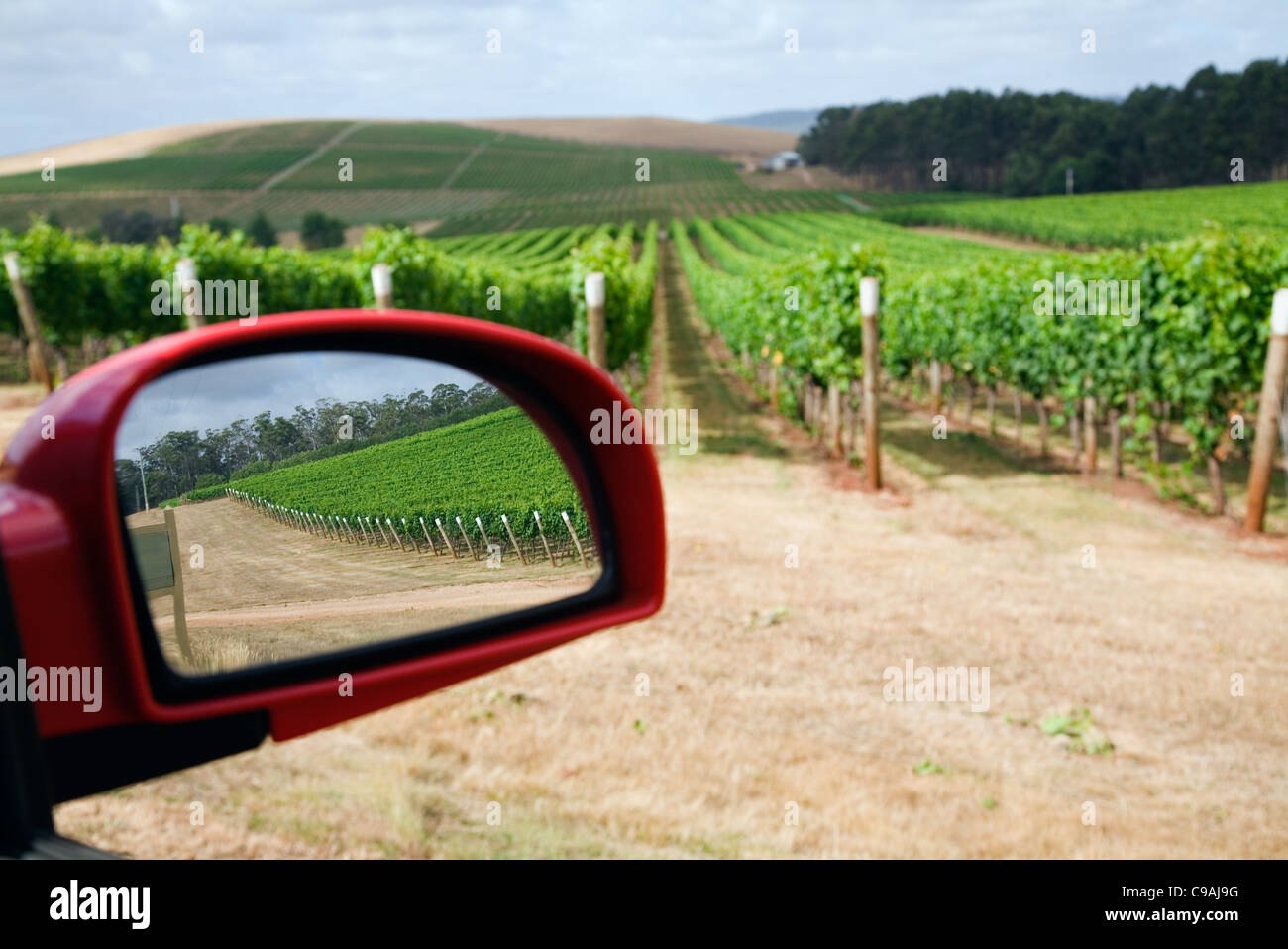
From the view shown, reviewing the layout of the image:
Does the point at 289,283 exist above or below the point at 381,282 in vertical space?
above

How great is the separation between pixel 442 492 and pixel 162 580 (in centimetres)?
37

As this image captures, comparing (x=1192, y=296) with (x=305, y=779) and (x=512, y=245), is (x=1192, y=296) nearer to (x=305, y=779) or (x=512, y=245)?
(x=305, y=779)

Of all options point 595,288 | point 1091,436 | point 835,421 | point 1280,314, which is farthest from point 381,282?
point 1091,436

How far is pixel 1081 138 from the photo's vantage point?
327ft

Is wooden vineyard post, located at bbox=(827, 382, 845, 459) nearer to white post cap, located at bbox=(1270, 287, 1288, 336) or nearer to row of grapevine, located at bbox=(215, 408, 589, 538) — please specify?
white post cap, located at bbox=(1270, 287, 1288, 336)

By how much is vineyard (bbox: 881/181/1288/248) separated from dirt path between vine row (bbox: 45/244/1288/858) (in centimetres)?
4480

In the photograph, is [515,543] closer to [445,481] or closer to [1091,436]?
[445,481]

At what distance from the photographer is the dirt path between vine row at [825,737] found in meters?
3.56

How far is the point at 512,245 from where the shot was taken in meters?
62.2

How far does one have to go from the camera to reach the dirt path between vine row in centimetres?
356

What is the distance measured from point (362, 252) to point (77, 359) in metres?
23.4

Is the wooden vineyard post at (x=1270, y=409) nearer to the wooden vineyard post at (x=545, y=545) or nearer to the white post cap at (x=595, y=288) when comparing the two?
the white post cap at (x=595, y=288)

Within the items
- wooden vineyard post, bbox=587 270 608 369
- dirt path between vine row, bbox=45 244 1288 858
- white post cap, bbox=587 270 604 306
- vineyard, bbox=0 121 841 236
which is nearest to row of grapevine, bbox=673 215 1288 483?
dirt path between vine row, bbox=45 244 1288 858

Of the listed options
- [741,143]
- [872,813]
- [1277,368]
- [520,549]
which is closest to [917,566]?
[1277,368]
